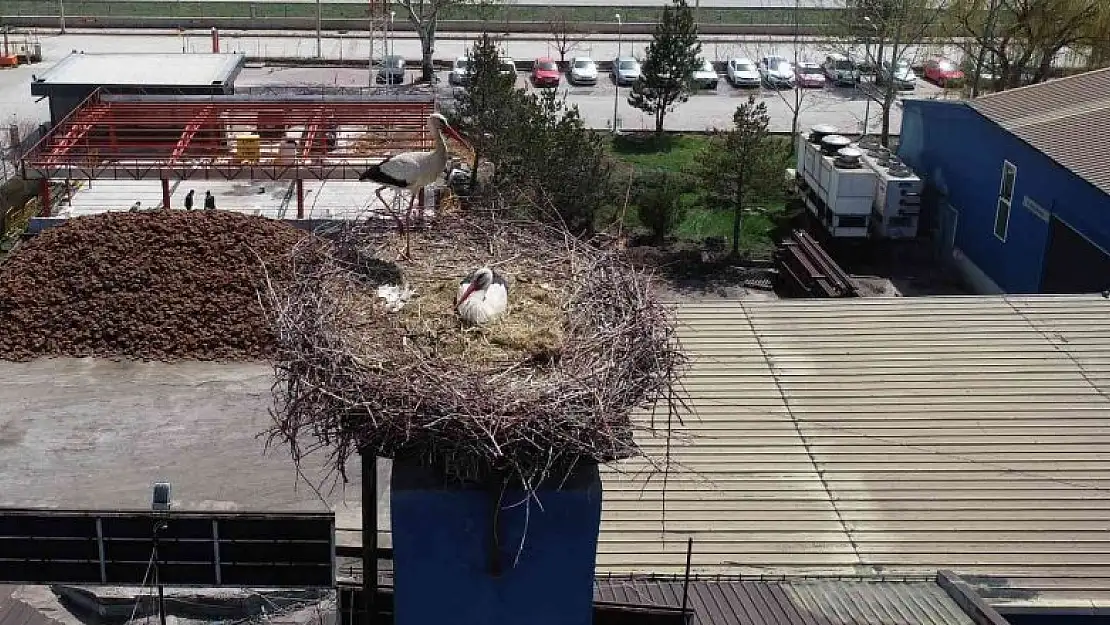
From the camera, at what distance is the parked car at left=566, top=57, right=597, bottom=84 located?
44406 millimetres

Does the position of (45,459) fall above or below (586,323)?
below

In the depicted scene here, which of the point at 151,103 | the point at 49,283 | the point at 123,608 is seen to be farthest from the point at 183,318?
the point at 151,103

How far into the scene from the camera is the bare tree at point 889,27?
37.3 metres

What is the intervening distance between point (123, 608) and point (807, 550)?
622cm

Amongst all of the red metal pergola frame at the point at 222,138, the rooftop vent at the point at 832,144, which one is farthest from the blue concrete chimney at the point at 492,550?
the rooftop vent at the point at 832,144

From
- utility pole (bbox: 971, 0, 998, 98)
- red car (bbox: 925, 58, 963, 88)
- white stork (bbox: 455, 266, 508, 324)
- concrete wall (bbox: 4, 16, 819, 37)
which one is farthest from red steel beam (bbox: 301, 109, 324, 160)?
red car (bbox: 925, 58, 963, 88)

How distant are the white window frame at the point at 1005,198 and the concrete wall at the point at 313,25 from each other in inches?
992

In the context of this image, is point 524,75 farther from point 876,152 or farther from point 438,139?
point 438,139

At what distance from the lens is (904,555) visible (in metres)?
12.3

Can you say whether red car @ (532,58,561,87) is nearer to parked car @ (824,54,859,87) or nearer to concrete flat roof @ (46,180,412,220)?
parked car @ (824,54,859,87)

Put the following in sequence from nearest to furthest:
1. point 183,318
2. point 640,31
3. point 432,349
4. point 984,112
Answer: point 432,349
point 183,318
point 984,112
point 640,31

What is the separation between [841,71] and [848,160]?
693 inches

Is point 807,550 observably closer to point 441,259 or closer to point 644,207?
point 441,259

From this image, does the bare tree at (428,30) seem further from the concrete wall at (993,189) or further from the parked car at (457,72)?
the concrete wall at (993,189)
